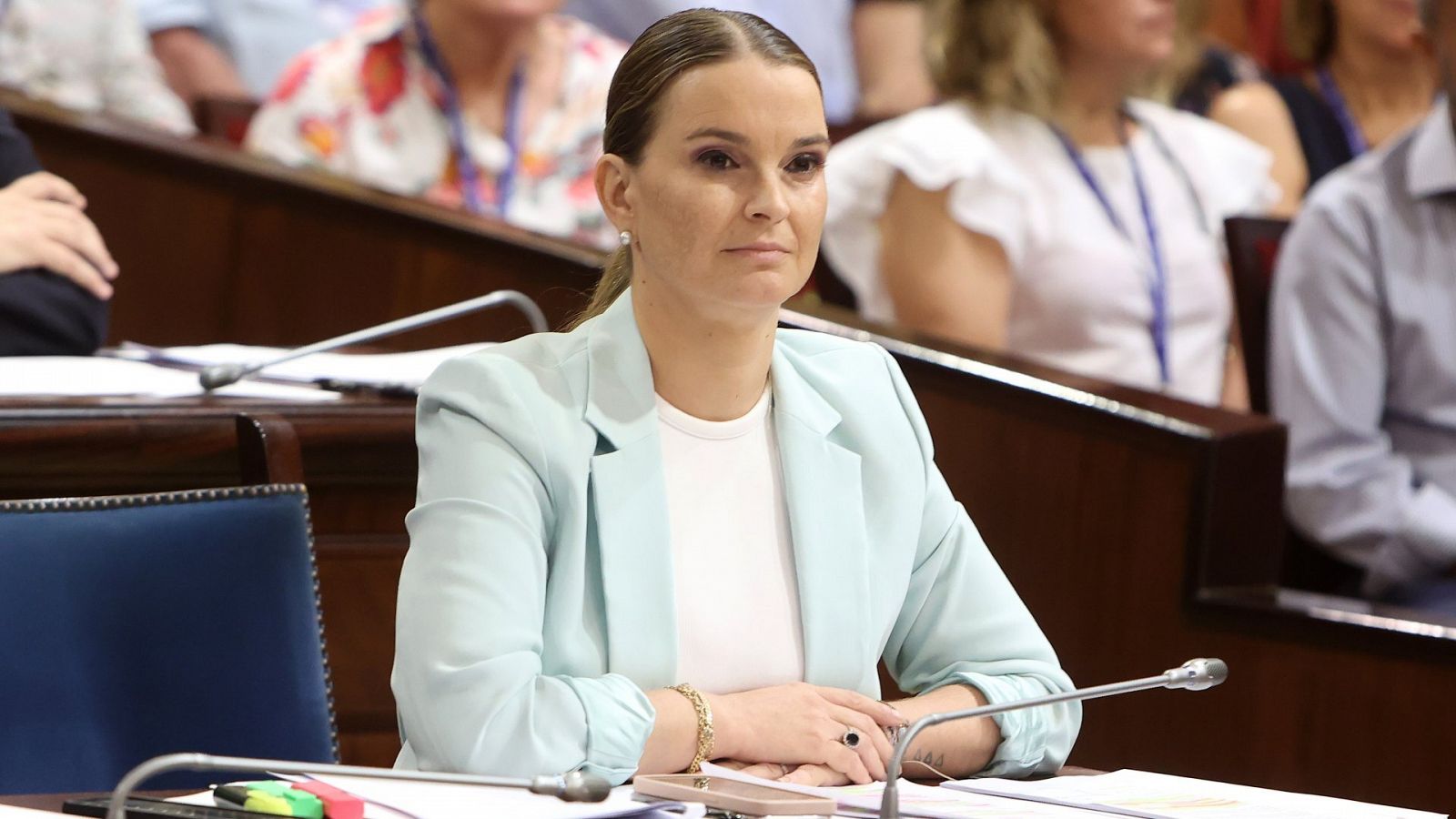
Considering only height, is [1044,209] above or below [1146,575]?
above

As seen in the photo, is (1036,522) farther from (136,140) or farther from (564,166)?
(136,140)

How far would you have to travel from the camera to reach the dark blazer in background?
2.19 meters

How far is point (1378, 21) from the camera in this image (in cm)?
339

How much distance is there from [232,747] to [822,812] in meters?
0.67

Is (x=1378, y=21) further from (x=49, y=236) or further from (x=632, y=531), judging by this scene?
(x=632, y=531)

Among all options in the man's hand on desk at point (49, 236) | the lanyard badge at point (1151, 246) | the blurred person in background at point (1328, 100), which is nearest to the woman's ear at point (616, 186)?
the man's hand on desk at point (49, 236)

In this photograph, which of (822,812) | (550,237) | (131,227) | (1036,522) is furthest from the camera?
(131,227)

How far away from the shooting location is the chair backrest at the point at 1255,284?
Answer: 2748 mm

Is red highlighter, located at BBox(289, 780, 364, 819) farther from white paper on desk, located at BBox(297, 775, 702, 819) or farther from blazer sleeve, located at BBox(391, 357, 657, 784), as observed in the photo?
blazer sleeve, located at BBox(391, 357, 657, 784)

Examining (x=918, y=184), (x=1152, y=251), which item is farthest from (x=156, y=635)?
(x=1152, y=251)

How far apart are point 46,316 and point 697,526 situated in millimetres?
1168

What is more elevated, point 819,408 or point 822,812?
point 819,408

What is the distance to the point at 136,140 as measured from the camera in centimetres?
305

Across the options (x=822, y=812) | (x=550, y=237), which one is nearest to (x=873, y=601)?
(x=822, y=812)
